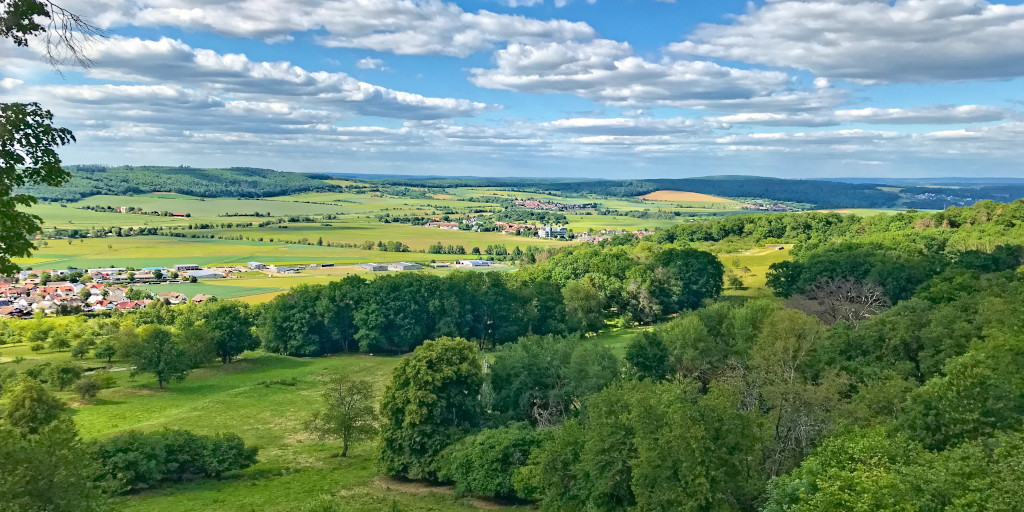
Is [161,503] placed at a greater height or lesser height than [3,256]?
lesser

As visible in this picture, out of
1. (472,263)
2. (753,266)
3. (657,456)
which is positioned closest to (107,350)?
(657,456)

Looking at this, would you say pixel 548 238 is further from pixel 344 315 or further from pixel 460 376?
pixel 460 376

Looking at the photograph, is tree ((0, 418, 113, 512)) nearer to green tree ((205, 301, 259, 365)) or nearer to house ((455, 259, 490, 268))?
green tree ((205, 301, 259, 365))

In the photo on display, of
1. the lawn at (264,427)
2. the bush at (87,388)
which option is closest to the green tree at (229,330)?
the lawn at (264,427)

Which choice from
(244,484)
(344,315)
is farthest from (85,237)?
(244,484)

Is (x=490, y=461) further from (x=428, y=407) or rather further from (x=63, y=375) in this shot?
(x=63, y=375)

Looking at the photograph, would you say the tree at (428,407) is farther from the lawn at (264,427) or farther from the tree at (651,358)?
the tree at (651,358)
